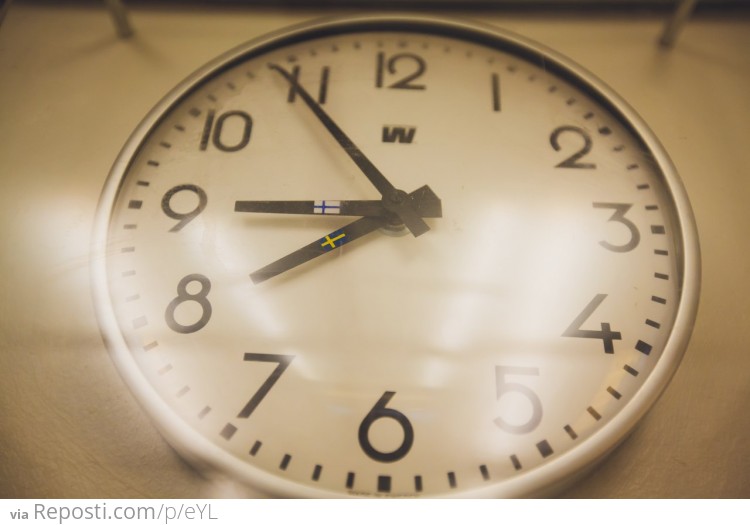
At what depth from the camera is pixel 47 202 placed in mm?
925

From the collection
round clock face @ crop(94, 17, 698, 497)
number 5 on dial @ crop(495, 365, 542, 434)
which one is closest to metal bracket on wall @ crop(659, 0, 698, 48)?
round clock face @ crop(94, 17, 698, 497)

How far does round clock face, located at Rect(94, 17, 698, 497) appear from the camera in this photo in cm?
72

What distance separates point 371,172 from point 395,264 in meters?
0.16

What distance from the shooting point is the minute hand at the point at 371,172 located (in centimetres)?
86

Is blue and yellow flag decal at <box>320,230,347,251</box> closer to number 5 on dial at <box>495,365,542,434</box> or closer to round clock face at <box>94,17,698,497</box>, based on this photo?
round clock face at <box>94,17,698,497</box>

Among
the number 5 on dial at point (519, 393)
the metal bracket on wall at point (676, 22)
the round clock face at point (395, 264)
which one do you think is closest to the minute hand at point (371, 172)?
the round clock face at point (395, 264)

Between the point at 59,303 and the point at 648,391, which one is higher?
the point at 59,303

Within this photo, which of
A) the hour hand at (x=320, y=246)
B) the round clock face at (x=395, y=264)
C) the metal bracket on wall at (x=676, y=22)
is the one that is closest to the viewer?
the round clock face at (x=395, y=264)

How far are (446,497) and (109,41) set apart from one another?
97cm

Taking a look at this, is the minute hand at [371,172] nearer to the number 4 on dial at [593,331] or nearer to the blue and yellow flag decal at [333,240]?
the blue and yellow flag decal at [333,240]

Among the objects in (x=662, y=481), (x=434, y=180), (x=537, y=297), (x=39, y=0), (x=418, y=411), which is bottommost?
(x=662, y=481)

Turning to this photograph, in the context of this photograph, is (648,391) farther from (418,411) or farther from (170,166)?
(170,166)

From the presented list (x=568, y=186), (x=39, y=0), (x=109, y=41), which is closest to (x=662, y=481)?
(x=568, y=186)

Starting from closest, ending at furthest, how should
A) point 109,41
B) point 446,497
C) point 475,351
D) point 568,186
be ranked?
point 446,497 → point 475,351 → point 568,186 → point 109,41
